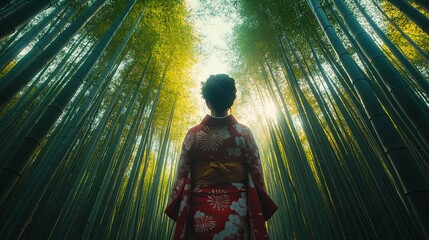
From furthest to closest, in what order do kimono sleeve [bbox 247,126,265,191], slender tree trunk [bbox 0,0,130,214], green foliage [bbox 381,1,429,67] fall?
green foliage [bbox 381,1,429,67]
kimono sleeve [bbox 247,126,265,191]
slender tree trunk [bbox 0,0,130,214]

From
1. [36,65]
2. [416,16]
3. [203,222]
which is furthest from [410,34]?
[36,65]

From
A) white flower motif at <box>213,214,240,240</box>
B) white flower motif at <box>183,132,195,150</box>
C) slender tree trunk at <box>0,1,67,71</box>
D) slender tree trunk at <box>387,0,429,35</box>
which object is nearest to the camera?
white flower motif at <box>213,214,240,240</box>

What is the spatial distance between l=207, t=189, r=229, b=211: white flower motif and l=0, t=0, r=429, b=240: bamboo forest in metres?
0.74

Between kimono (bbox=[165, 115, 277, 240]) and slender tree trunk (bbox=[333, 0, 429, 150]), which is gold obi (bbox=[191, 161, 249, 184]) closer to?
kimono (bbox=[165, 115, 277, 240])

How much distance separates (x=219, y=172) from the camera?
125 cm

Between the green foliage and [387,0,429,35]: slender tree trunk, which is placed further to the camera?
the green foliage

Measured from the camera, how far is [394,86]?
1.07 metres

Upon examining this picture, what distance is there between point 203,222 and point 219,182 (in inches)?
8.4

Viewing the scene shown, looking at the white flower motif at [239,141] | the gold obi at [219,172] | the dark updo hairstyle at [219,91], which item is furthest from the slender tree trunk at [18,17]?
the white flower motif at [239,141]

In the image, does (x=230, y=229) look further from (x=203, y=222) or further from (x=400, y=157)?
(x=400, y=157)

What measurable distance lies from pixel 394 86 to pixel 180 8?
486cm

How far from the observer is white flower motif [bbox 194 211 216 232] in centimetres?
111

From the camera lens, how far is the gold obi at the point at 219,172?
4.09 feet

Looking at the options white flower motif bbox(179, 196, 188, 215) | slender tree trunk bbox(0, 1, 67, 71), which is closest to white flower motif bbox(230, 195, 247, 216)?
white flower motif bbox(179, 196, 188, 215)
